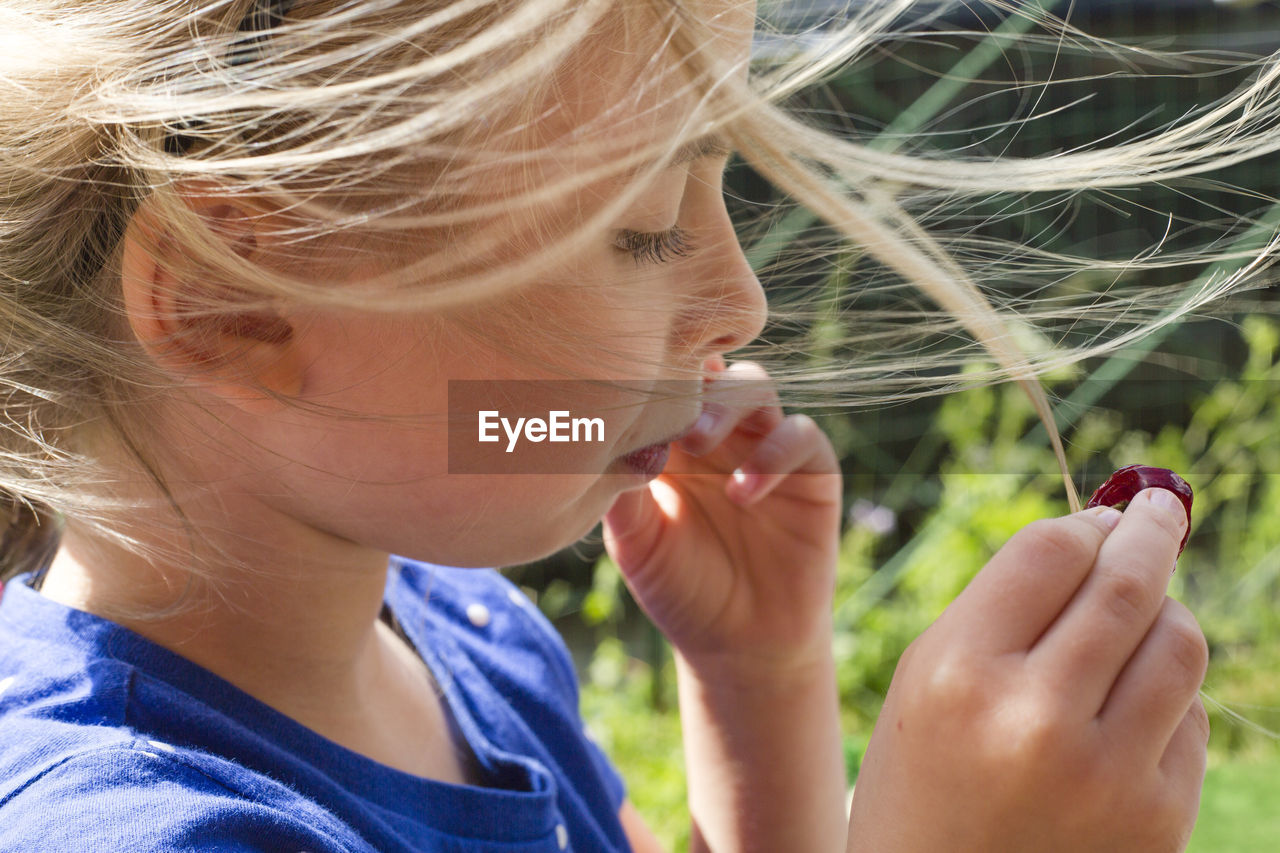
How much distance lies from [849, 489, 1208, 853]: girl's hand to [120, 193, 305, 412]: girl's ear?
1.40ft

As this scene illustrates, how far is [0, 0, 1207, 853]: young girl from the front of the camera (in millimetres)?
612

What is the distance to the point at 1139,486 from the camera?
2.31ft

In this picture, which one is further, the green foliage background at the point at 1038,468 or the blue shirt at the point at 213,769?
the green foliage background at the point at 1038,468

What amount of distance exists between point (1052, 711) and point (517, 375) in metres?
0.37

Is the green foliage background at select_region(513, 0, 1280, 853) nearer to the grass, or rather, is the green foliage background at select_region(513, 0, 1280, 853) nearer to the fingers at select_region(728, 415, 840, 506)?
the grass

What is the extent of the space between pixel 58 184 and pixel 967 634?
59 centimetres

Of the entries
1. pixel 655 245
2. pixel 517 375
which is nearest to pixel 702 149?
pixel 655 245

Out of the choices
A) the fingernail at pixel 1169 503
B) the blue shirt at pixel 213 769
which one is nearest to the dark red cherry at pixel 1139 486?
the fingernail at pixel 1169 503

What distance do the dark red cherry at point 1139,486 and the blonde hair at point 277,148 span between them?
9 cm

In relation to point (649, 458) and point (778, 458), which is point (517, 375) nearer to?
point (649, 458)

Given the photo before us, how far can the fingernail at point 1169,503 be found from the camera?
2.17ft

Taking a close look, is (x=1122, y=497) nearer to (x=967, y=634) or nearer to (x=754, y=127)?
(x=967, y=634)

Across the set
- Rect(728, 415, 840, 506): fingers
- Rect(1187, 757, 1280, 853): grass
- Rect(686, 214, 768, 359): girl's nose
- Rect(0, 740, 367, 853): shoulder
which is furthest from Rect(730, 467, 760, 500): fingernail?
Rect(1187, 757, 1280, 853): grass

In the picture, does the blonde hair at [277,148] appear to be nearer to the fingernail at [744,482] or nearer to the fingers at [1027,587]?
the fingers at [1027,587]
